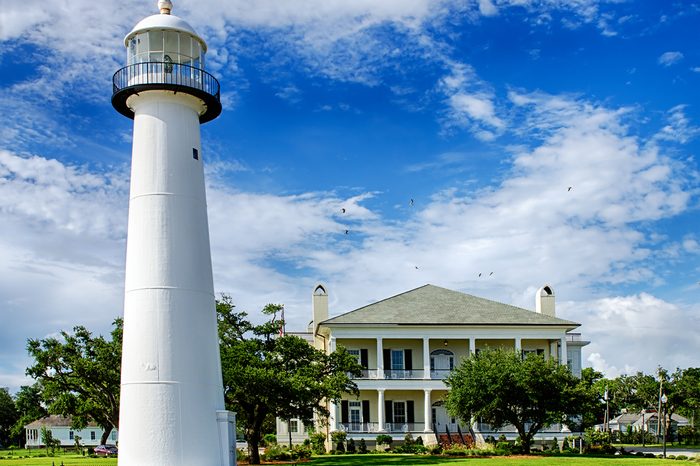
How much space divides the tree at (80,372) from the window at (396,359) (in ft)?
67.8

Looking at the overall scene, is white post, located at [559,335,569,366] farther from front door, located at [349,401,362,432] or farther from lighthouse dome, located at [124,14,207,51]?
lighthouse dome, located at [124,14,207,51]

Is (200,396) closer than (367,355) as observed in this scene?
Yes

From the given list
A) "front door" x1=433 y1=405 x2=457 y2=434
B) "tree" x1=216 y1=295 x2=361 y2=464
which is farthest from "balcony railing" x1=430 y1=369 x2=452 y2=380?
"tree" x1=216 y1=295 x2=361 y2=464

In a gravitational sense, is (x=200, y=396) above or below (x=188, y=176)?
below

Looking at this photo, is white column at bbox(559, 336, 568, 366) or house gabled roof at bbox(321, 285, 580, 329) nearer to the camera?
house gabled roof at bbox(321, 285, 580, 329)

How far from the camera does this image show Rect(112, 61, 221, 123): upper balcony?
1995 centimetres

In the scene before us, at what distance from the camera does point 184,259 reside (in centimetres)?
1961

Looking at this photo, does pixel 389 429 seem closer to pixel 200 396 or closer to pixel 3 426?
pixel 200 396

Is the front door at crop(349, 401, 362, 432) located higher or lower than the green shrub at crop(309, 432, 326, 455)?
higher

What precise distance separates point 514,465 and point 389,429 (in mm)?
17977

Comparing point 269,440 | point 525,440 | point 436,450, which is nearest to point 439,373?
point 436,450

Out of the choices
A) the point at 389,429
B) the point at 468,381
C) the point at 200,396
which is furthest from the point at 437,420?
the point at 200,396

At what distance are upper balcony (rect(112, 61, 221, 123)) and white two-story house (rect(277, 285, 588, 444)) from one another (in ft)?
105

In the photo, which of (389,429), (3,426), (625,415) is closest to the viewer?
(389,429)
